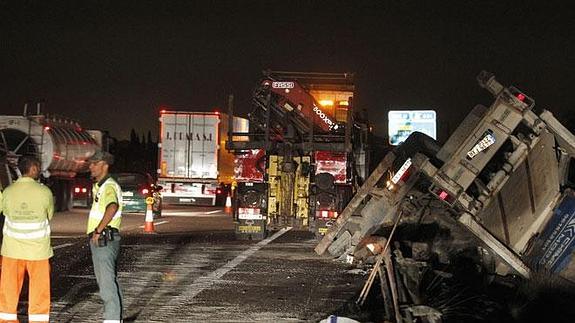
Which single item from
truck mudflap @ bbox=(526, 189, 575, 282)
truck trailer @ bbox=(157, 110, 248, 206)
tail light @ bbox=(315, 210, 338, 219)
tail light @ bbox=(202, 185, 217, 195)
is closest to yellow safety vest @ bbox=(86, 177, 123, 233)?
truck mudflap @ bbox=(526, 189, 575, 282)

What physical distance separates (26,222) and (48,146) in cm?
1914

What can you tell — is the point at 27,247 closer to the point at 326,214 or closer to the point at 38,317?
the point at 38,317

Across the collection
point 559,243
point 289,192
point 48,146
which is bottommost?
point 559,243

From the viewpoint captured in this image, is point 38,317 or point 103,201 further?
point 103,201

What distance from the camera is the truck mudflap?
935 cm

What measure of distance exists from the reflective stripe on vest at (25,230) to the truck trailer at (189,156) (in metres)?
25.9

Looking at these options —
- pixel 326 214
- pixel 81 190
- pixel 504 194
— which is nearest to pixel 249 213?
pixel 326 214

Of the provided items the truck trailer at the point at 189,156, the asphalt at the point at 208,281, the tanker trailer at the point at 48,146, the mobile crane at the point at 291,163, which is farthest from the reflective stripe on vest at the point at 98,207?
the truck trailer at the point at 189,156

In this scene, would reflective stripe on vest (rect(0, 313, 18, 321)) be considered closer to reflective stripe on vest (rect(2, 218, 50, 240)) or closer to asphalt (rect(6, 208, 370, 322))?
reflective stripe on vest (rect(2, 218, 50, 240))

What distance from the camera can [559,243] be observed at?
944 cm

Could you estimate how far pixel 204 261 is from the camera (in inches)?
560

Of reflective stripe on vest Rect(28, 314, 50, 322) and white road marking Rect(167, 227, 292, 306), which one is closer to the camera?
reflective stripe on vest Rect(28, 314, 50, 322)

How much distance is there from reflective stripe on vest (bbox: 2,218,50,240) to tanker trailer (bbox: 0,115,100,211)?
16.5m

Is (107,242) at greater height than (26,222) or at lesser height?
lesser
